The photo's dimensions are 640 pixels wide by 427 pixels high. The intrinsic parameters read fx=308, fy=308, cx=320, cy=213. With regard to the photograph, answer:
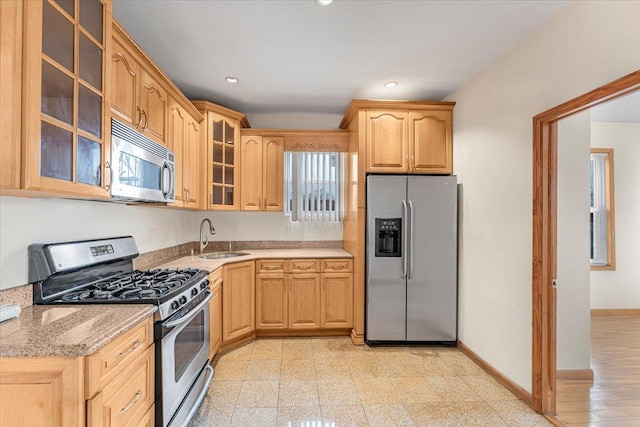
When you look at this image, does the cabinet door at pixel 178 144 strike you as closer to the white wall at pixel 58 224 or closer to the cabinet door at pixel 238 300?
the white wall at pixel 58 224

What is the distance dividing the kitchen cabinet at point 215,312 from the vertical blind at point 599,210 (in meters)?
4.76

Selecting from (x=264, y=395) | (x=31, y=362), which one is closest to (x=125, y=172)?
(x=31, y=362)

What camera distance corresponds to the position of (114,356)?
1.23 metres

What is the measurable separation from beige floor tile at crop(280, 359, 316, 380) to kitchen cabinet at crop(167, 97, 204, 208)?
5.58ft

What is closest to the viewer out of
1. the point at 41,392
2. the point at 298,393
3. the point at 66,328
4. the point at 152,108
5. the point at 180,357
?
the point at 41,392

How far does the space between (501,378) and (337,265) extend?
5.67 feet

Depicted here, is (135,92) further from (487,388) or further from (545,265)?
(487,388)

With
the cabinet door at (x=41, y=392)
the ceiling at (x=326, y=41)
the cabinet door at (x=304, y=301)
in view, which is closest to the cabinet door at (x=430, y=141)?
the ceiling at (x=326, y=41)

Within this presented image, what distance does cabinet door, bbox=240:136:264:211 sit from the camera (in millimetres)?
3643

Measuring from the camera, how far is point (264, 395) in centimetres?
231

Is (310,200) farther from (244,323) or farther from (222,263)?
(244,323)

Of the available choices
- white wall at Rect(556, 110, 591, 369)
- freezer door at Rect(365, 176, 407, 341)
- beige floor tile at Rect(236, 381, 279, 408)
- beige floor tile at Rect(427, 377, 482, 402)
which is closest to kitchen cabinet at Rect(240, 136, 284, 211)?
freezer door at Rect(365, 176, 407, 341)

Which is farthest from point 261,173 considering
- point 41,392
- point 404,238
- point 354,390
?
point 41,392

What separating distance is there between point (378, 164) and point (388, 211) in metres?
0.51
